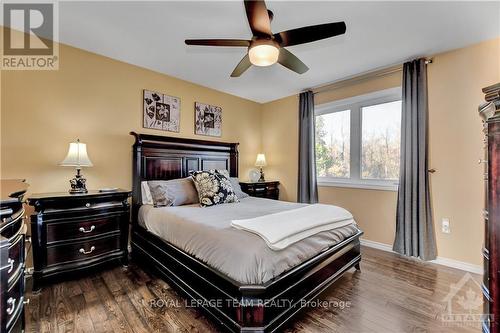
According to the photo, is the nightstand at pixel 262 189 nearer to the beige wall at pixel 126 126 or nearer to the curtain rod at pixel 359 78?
the beige wall at pixel 126 126

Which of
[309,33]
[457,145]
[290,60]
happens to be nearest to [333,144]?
[457,145]

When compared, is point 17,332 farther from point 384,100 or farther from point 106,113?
point 384,100

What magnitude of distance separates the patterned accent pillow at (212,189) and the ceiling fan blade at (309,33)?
6.08 feet

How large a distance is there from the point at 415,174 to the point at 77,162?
405 centimetres

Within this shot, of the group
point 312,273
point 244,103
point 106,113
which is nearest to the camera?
point 312,273

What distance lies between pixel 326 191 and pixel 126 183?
3.17 m

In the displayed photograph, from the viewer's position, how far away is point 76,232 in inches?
95.0

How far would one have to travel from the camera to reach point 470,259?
2.67 m

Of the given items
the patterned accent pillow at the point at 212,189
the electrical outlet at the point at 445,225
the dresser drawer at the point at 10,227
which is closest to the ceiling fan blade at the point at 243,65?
the patterned accent pillow at the point at 212,189

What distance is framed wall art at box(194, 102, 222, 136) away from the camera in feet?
13.0

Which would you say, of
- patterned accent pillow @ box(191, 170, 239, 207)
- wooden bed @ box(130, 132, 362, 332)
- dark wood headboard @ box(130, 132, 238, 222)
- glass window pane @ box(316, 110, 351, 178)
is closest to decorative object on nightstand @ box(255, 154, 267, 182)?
dark wood headboard @ box(130, 132, 238, 222)

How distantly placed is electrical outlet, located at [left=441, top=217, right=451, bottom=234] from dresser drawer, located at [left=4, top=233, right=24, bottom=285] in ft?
13.1

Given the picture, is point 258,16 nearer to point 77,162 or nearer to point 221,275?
point 221,275

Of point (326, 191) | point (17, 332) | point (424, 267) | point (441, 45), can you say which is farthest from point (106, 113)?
point (424, 267)
